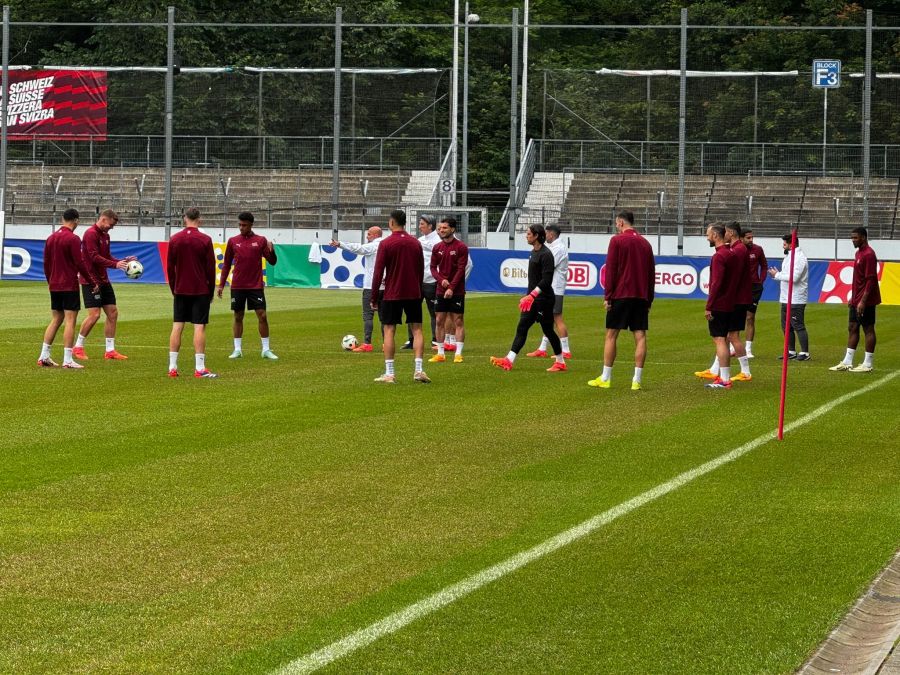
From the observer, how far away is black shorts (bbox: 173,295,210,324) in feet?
55.9

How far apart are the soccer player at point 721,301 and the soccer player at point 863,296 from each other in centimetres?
248

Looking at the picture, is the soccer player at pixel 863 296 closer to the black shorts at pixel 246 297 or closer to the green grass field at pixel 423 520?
the green grass field at pixel 423 520

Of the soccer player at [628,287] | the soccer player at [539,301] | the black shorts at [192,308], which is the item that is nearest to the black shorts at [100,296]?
the black shorts at [192,308]

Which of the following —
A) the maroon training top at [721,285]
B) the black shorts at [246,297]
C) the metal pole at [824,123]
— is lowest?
the black shorts at [246,297]

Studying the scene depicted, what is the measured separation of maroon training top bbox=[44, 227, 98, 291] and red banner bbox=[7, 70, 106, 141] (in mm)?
36936

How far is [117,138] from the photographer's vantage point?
5381 centimetres

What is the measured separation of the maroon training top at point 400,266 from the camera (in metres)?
16.3

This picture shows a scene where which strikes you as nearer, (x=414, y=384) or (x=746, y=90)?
(x=414, y=384)

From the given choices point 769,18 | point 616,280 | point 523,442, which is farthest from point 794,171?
point 523,442

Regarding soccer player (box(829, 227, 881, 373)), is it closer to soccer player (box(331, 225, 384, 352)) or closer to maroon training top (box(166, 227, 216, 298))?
soccer player (box(331, 225, 384, 352))

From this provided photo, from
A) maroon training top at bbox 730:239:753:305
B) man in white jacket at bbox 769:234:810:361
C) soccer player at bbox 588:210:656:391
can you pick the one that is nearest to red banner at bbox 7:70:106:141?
man in white jacket at bbox 769:234:810:361

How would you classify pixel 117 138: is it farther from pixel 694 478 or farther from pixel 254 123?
pixel 694 478

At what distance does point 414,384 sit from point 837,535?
27.4 ft

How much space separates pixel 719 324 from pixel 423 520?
28.5 feet
